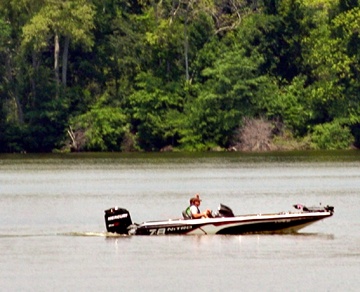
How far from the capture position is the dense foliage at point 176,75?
10956cm

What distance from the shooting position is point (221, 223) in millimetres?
46781

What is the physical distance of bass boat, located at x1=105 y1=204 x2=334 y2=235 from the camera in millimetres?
46750

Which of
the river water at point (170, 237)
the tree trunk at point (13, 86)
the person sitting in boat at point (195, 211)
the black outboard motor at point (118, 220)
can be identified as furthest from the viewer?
the tree trunk at point (13, 86)

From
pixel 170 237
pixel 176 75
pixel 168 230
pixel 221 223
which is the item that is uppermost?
pixel 176 75

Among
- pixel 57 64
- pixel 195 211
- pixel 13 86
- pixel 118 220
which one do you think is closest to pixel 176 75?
pixel 57 64

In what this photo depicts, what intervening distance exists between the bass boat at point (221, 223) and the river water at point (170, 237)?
0.95ft

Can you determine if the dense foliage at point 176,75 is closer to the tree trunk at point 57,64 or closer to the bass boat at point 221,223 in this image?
the tree trunk at point 57,64

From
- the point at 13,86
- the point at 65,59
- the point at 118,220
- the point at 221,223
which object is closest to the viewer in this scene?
the point at 221,223

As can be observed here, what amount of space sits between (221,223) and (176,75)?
228ft

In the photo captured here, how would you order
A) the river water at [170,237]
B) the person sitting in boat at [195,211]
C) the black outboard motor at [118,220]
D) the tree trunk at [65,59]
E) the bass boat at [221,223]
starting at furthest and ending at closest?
the tree trunk at [65,59] → the black outboard motor at [118,220] → the bass boat at [221,223] → the person sitting in boat at [195,211] → the river water at [170,237]

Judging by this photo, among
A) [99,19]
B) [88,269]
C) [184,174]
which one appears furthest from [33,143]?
[88,269]

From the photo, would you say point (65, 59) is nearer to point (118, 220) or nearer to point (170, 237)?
point (118, 220)

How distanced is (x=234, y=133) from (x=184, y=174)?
2766 cm

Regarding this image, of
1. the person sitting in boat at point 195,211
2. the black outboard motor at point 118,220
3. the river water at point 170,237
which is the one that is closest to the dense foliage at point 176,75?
the river water at point 170,237
